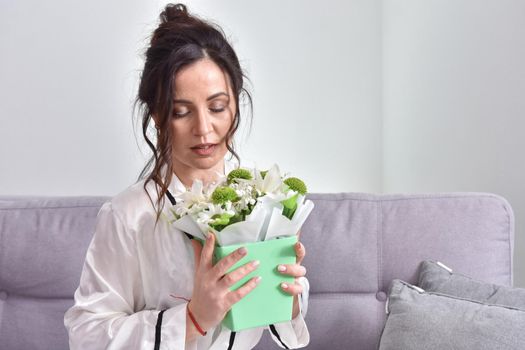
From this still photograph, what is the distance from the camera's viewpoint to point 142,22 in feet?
9.11

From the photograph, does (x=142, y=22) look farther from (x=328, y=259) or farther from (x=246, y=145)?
(x=328, y=259)

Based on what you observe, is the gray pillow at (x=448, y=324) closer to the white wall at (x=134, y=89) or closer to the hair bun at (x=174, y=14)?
the hair bun at (x=174, y=14)

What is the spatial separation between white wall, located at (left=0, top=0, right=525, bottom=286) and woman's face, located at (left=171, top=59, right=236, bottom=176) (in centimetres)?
133

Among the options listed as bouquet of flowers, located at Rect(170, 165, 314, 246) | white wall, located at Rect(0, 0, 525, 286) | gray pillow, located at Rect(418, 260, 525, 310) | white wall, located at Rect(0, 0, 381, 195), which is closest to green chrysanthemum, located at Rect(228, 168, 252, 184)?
bouquet of flowers, located at Rect(170, 165, 314, 246)

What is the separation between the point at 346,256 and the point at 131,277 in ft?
2.14

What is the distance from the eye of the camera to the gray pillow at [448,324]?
124 centimetres

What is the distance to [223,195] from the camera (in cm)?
103

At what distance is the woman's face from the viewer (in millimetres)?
1209

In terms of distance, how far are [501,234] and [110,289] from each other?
3.49 feet

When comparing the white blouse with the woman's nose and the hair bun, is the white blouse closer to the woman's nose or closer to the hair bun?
the woman's nose

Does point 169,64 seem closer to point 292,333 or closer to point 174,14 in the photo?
point 174,14

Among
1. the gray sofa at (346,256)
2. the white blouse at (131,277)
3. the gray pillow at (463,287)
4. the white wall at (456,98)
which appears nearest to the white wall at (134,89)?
the white wall at (456,98)

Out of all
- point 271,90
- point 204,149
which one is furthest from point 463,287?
point 271,90

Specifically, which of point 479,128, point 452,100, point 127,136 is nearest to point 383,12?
point 452,100
